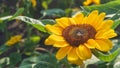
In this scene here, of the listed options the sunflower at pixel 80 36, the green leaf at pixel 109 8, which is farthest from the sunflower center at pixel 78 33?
the green leaf at pixel 109 8

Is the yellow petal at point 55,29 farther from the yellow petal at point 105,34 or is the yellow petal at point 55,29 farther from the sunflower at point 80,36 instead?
the yellow petal at point 105,34

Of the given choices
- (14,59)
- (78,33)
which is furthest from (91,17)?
(14,59)

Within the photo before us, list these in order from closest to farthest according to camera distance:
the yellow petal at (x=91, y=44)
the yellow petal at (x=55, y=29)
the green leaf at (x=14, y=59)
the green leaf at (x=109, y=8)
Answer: the yellow petal at (x=91, y=44)
the yellow petal at (x=55, y=29)
the green leaf at (x=109, y=8)
the green leaf at (x=14, y=59)

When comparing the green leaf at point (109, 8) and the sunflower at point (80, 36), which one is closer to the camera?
the sunflower at point (80, 36)

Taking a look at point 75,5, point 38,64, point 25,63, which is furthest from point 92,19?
point 75,5

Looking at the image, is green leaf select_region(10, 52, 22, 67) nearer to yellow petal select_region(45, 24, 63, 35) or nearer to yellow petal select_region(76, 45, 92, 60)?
yellow petal select_region(45, 24, 63, 35)

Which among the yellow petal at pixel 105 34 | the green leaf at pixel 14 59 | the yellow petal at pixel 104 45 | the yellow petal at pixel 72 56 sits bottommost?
the green leaf at pixel 14 59

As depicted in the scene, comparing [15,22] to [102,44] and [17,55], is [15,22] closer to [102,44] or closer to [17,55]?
[17,55]

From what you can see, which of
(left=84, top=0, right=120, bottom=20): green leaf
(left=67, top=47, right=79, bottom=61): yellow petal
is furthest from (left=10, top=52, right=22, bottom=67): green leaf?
(left=67, top=47, right=79, bottom=61): yellow petal

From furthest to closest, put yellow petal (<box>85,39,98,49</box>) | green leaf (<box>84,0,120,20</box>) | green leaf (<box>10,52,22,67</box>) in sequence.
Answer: green leaf (<box>10,52,22,67</box>) → green leaf (<box>84,0,120,20</box>) → yellow petal (<box>85,39,98,49</box>)
